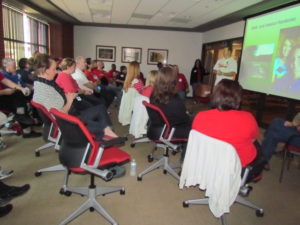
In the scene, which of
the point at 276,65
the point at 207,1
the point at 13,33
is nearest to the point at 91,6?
the point at 13,33

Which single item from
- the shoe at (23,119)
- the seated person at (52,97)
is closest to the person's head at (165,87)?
the seated person at (52,97)

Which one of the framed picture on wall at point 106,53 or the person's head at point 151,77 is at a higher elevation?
the framed picture on wall at point 106,53

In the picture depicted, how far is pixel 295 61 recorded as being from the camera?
4.38 m

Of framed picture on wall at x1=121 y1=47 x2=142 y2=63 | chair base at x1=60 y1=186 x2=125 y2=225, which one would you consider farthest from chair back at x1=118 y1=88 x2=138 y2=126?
framed picture on wall at x1=121 y1=47 x2=142 y2=63

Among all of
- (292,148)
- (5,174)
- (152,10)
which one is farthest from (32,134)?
(152,10)

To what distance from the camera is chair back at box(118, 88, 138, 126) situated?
466 centimetres

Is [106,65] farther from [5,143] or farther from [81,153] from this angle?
[81,153]

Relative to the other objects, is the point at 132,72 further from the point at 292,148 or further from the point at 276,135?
the point at 292,148

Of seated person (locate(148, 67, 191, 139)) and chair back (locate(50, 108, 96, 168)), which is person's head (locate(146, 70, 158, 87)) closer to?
seated person (locate(148, 67, 191, 139))

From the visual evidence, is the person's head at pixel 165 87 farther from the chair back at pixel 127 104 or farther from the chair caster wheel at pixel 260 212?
the chair back at pixel 127 104

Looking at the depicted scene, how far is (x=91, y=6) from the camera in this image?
6.60 metres

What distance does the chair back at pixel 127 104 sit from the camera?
15.3 feet

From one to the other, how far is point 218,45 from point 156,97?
6.86 metres

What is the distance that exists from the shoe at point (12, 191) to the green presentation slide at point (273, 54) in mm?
4491
